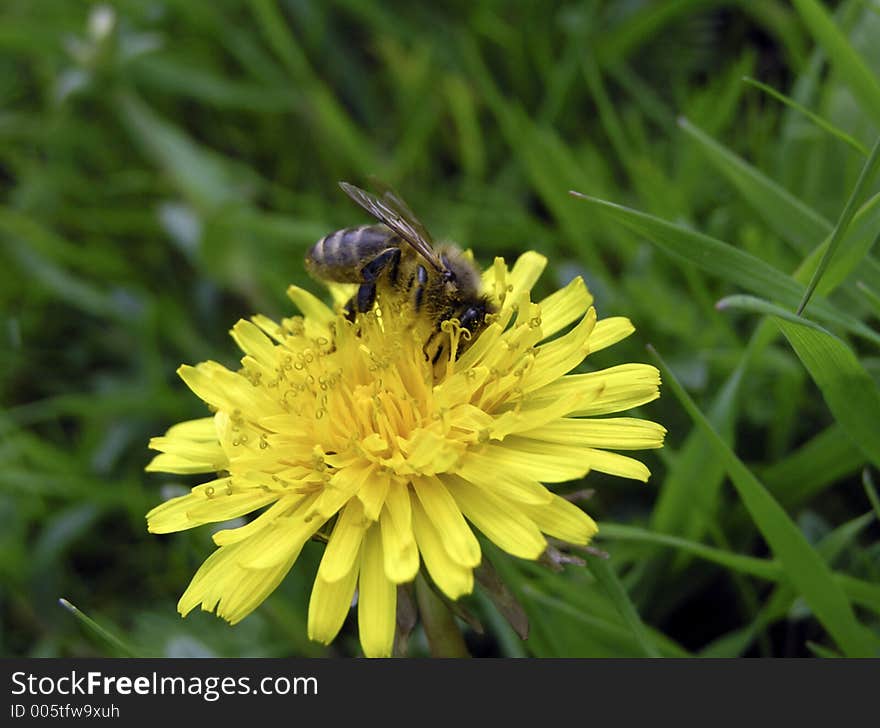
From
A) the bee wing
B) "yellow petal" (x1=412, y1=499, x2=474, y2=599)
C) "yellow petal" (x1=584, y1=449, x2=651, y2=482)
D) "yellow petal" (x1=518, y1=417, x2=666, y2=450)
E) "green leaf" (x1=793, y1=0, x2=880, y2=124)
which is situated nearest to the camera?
"yellow petal" (x1=412, y1=499, x2=474, y2=599)

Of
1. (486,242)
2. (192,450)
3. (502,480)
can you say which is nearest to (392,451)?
(502,480)

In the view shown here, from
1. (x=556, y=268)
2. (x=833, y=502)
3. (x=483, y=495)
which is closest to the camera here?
(x=483, y=495)

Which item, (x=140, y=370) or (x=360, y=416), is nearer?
(x=360, y=416)

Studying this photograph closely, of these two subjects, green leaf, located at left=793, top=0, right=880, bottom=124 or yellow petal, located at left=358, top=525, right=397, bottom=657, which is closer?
yellow petal, located at left=358, top=525, right=397, bottom=657

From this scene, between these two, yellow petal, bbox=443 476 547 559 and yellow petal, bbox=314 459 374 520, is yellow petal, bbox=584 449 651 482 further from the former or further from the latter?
yellow petal, bbox=314 459 374 520

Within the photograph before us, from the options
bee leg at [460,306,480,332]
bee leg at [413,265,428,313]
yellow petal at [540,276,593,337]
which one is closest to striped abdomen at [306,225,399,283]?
bee leg at [413,265,428,313]

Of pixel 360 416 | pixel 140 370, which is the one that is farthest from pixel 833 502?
pixel 140 370

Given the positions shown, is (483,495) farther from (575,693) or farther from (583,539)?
(575,693)

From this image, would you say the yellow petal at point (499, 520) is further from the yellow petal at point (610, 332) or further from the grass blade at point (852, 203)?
the grass blade at point (852, 203)

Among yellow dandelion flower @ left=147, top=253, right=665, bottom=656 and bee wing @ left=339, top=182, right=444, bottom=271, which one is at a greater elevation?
bee wing @ left=339, top=182, right=444, bottom=271
